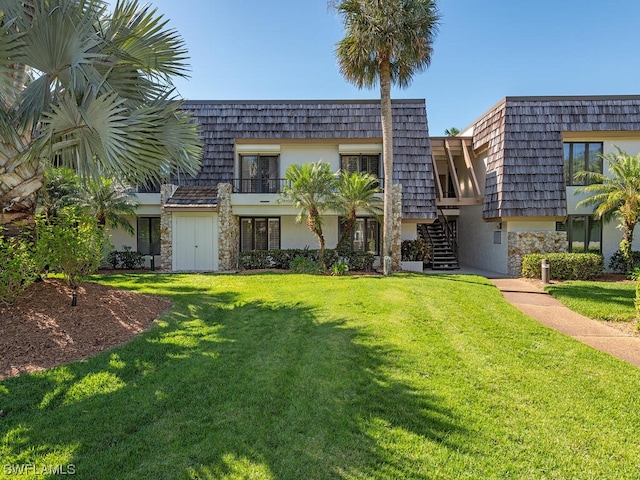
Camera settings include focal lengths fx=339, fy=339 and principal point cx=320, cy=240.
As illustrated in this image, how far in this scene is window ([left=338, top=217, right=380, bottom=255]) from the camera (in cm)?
1669

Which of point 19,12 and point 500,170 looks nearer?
point 19,12

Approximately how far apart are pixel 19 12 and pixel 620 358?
40.0ft

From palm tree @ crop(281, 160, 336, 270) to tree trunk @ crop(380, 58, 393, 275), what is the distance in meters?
2.16

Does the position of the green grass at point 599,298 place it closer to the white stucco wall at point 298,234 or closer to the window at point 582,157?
the window at point 582,157

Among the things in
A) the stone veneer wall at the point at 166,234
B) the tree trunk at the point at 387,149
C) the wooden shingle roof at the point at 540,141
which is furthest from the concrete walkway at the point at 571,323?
the stone veneer wall at the point at 166,234

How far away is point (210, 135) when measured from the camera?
53.7 feet

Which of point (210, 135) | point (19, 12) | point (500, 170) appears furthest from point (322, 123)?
point (19, 12)

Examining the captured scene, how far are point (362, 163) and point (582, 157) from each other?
988 cm

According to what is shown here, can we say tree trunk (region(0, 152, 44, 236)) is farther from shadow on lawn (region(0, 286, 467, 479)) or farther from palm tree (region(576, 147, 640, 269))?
palm tree (region(576, 147, 640, 269))

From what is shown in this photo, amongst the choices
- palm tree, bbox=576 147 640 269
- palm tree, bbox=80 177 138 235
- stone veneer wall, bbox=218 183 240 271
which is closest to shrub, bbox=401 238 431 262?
palm tree, bbox=576 147 640 269

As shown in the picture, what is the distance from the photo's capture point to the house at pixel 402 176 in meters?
14.5

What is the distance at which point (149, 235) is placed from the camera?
55.9 ft

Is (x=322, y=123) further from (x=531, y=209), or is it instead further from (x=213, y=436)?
(x=213, y=436)

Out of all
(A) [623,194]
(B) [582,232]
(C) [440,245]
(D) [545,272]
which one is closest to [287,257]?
(C) [440,245]
